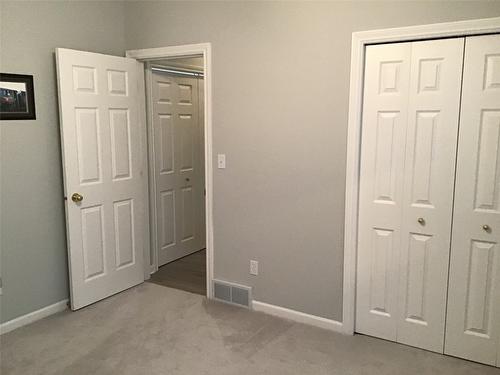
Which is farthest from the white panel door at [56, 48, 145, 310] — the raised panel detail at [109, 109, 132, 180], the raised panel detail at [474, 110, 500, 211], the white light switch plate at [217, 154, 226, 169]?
the raised panel detail at [474, 110, 500, 211]

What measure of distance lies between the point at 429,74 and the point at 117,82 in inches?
91.1

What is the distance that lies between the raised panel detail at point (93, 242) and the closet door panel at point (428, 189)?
7.42 ft

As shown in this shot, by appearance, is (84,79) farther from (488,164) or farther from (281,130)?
(488,164)

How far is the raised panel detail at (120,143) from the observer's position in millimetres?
3593

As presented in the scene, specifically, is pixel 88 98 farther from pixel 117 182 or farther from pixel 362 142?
pixel 362 142

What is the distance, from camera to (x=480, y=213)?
263 centimetres

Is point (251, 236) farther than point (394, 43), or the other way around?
point (251, 236)

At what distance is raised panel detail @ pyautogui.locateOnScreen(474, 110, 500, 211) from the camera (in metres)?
2.53

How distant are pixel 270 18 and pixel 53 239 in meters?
2.26

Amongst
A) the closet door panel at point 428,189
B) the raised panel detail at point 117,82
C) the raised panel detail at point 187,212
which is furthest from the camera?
the raised panel detail at point 187,212

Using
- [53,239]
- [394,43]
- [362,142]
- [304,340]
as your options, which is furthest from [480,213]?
[53,239]

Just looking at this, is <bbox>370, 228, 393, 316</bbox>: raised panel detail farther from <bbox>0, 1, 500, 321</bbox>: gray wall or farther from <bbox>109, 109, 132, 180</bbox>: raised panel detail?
<bbox>109, 109, 132, 180</bbox>: raised panel detail

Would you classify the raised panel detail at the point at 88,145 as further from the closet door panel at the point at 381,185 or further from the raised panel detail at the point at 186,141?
the closet door panel at the point at 381,185

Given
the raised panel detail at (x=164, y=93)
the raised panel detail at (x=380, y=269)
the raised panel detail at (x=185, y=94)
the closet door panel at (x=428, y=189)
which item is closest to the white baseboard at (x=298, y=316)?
the raised panel detail at (x=380, y=269)
